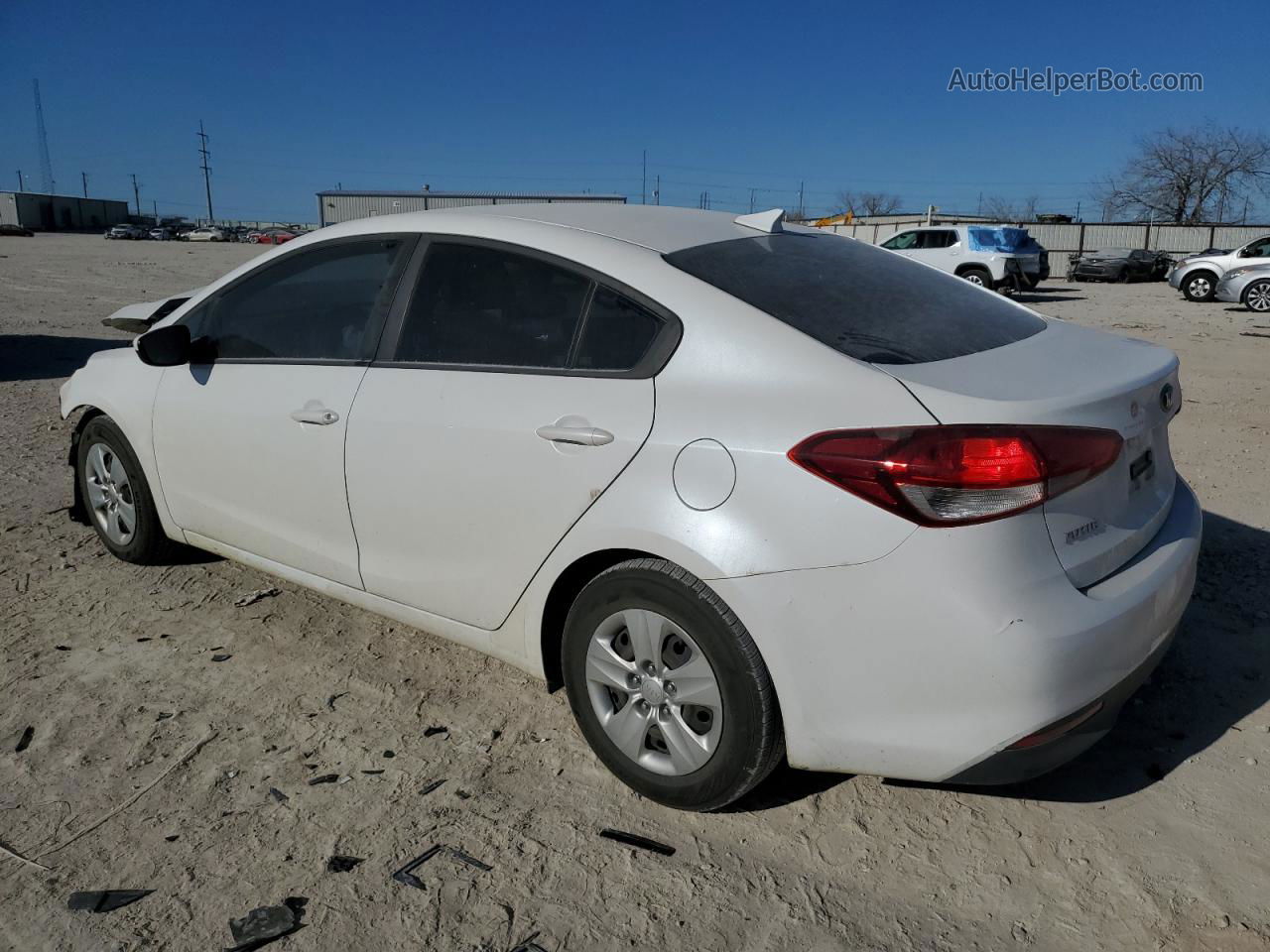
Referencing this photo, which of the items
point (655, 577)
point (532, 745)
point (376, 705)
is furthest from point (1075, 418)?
point (376, 705)

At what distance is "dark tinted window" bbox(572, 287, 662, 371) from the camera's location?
2.75 metres

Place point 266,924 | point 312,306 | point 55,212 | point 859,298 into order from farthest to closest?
point 55,212
point 312,306
point 859,298
point 266,924

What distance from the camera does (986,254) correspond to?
23266 mm

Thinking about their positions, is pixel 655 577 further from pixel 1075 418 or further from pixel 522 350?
pixel 1075 418

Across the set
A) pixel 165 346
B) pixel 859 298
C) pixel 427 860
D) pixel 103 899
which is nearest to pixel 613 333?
pixel 859 298

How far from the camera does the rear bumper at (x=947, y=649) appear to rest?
223cm

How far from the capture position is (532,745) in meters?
3.14

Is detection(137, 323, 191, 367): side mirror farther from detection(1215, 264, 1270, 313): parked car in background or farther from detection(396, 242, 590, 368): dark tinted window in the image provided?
detection(1215, 264, 1270, 313): parked car in background

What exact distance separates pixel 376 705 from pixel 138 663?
1.00 metres

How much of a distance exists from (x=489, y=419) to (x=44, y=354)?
10051 millimetres

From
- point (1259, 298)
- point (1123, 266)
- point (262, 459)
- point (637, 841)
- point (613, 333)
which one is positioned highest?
point (613, 333)

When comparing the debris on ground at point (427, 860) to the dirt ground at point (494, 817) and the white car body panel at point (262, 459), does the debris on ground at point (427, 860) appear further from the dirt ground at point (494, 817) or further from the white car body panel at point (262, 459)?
the white car body panel at point (262, 459)

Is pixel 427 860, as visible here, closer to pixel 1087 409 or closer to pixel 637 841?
pixel 637 841

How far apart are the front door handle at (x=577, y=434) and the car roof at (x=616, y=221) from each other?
61cm
